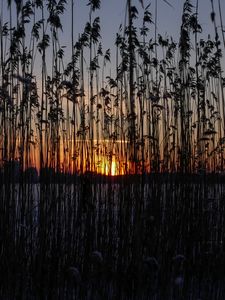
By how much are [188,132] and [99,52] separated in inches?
31.7

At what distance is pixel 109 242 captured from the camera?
3297 millimetres

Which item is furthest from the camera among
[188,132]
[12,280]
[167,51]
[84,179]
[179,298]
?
[167,51]

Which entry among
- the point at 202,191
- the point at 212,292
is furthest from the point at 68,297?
the point at 202,191

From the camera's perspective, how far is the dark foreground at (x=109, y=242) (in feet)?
9.62

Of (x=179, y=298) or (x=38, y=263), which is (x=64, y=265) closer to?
(x=38, y=263)

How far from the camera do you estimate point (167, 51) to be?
3998 millimetres

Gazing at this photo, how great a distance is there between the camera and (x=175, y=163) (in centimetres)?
379

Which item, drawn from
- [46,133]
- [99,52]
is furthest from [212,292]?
[99,52]

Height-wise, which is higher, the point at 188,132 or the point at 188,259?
the point at 188,132

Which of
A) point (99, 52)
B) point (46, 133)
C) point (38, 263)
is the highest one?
point (99, 52)

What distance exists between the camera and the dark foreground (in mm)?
2934

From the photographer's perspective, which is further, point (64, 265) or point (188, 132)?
point (188, 132)

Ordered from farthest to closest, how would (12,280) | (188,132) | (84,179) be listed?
1. (188,132)
2. (84,179)
3. (12,280)

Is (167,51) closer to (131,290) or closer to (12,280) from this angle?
(131,290)
